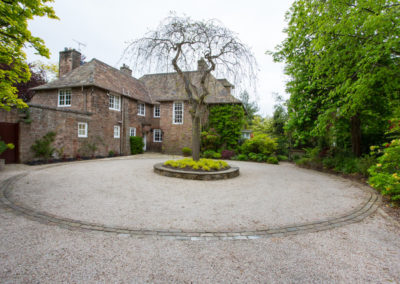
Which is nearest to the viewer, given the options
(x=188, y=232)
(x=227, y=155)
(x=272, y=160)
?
(x=188, y=232)

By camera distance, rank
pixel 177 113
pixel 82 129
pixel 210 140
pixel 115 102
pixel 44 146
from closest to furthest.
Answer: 1. pixel 44 146
2. pixel 82 129
3. pixel 210 140
4. pixel 115 102
5. pixel 177 113

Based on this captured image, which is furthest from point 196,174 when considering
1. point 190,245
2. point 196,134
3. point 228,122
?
point 228,122

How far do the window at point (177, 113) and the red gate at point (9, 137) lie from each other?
11.9 m

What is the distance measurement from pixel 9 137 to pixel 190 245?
12237 mm

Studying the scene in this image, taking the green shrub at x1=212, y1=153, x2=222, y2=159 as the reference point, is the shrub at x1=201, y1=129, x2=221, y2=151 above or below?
above

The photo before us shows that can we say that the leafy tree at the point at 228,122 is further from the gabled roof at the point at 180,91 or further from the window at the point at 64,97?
the window at the point at 64,97

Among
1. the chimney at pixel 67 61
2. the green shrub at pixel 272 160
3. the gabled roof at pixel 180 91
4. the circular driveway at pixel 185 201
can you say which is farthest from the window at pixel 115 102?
the green shrub at pixel 272 160

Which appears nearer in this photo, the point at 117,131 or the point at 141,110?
the point at 117,131

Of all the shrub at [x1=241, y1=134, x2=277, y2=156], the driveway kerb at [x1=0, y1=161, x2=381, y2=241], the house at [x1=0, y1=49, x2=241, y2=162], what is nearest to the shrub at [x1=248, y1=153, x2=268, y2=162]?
the shrub at [x1=241, y1=134, x2=277, y2=156]

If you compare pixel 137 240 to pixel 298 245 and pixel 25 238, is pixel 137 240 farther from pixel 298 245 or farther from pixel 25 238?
pixel 298 245

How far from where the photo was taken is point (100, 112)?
16250 mm

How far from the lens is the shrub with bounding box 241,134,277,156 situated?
53.8 ft

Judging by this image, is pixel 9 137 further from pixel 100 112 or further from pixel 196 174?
pixel 196 174

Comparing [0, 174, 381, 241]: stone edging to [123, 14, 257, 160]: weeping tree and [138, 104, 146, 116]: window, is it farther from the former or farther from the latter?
[138, 104, 146, 116]: window
